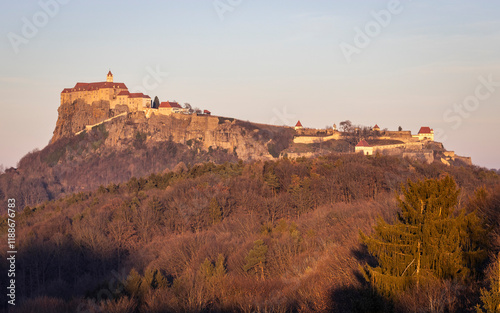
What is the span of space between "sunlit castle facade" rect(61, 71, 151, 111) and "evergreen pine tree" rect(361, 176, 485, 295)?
341 feet

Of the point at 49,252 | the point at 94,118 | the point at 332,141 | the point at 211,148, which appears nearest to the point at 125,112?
the point at 94,118

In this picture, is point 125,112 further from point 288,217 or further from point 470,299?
point 470,299

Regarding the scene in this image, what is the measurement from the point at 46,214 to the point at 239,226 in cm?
2504

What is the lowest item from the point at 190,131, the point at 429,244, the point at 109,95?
the point at 429,244

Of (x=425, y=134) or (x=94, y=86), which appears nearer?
(x=425, y=134)

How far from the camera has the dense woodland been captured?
70.7 ft

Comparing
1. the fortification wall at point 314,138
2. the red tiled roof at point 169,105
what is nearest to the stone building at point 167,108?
the red tiled roof at point 169,105

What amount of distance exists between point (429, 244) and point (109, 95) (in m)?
111

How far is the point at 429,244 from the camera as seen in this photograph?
62.1ft

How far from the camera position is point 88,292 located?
3703 centimetres

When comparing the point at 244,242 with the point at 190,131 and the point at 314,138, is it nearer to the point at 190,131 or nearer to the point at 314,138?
the point at 314,138

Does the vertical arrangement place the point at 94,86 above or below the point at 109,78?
below

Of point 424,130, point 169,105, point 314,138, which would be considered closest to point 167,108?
point 169,105

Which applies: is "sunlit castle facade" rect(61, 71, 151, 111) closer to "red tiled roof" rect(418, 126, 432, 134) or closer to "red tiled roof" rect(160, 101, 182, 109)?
"red tiled roof" rect(160, 101, 182, 109)
